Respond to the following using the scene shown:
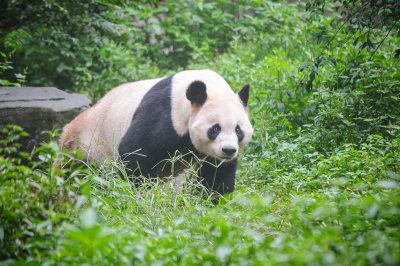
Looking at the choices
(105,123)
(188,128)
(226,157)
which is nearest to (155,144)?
(188,128)

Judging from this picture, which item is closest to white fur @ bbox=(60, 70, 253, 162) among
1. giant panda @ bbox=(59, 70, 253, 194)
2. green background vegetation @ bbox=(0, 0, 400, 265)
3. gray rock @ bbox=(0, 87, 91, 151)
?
giant panda @ bbox=(59, 70, 253, 194)

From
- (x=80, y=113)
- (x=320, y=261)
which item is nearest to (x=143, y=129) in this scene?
(x=80, y=113)

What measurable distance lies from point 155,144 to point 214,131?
0.55 m

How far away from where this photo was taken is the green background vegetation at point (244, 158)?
1794mm

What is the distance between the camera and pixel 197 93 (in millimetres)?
3436

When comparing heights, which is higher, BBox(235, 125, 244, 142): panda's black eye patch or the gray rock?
BBox(235, 125, 244, 142): panda's black eye patch

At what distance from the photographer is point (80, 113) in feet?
14.8

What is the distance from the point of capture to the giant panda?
334cm

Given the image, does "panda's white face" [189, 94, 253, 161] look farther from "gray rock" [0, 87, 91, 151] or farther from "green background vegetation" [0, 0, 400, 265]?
"gray rock" [0, 87, 91, 151]

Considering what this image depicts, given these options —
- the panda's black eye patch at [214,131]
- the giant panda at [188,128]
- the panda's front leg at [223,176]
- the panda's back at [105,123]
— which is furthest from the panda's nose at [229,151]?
the panda's back at [105,123]

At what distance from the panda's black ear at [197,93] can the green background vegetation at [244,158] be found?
820 mm

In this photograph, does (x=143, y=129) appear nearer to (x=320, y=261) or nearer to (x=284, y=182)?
(x=284, y=182)

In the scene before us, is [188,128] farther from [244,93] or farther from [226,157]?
[244,93]

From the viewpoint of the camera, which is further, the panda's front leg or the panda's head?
the panda's front leg
